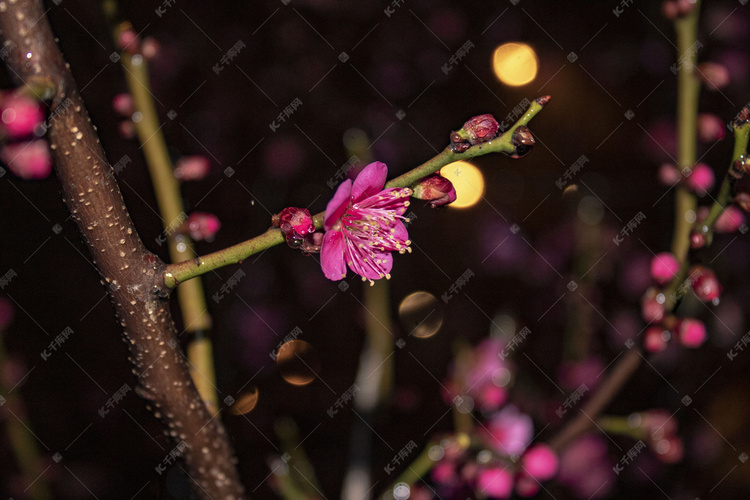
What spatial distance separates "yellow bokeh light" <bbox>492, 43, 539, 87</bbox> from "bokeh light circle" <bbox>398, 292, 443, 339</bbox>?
729mm

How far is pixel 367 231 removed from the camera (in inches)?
26.4

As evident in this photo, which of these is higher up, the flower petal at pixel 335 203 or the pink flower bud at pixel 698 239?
the flower petal at pixel 335 203

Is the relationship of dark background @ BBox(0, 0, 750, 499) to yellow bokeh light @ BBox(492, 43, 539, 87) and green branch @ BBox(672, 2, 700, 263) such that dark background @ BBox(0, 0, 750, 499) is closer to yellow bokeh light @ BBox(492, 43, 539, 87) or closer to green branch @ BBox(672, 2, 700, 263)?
yellow bokeh light @ BBox(492, 43, 539, 87)

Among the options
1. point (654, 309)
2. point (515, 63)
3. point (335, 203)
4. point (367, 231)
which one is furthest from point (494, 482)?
point (515, 63)

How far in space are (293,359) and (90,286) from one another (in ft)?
1.90

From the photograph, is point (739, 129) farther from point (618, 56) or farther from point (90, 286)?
point (90, 286)

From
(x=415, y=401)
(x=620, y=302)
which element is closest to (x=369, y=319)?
(x=415, y=401)

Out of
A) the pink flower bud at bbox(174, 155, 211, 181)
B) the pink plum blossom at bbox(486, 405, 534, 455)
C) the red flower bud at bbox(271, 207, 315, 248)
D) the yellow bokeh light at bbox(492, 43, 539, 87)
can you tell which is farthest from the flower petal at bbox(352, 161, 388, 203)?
the yellow bokeh light at bbox(492, 43, 539, 87)

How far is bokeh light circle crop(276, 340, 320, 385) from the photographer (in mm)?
1154

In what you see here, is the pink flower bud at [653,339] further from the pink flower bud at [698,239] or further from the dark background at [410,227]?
the dark background at [410,227]

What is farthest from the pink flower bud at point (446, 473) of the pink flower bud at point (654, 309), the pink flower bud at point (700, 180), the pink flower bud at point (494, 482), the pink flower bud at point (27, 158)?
the pink flower bud at point (27, 158)

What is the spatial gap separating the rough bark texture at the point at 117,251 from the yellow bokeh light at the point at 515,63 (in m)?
1.26

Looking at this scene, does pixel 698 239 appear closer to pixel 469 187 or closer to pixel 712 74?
pixel 712 74

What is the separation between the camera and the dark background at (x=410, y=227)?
1.19 m
